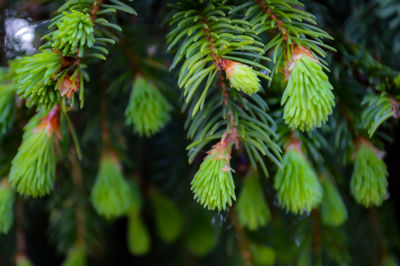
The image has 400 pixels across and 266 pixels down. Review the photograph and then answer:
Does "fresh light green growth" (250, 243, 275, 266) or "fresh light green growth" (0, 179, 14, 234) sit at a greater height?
"fresh light green growth" (0, 179, 14, 234)

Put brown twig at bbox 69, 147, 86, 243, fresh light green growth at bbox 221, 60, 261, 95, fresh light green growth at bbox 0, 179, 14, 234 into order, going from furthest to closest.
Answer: brown twig at bbox 69, 147, 86, 243 → fresh light green growth at bbox 0, 179, 14, 234 → fresh light green growth at bbox 221, 60, 261, 95

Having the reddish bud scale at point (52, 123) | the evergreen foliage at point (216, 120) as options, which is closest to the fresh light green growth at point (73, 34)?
the evergreen foliage at point (216, 120)

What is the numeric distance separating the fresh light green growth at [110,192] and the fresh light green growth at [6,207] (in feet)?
0.38

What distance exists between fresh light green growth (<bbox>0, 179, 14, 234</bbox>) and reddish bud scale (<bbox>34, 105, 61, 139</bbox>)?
12cm

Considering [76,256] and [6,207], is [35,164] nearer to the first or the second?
[6,207]

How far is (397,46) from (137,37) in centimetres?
41

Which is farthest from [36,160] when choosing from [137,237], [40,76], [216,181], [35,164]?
[137,237]

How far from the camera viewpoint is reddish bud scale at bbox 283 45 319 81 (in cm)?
36

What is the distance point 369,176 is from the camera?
0.43m

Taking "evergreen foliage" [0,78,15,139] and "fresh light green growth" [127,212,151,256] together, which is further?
"fresh light green growth" [127,212,151,256]

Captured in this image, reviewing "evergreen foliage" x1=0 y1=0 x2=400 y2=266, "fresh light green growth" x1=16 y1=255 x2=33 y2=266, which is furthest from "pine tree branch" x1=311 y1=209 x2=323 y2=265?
"fresh light green growth" x1=16 y1=255 x2=33 y2=266

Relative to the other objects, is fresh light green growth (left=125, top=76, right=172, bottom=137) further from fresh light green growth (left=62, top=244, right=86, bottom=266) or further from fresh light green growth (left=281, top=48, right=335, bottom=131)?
fresh light green growth (left=62, top=244, right=86, bottom=266)

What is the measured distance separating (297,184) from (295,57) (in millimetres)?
151

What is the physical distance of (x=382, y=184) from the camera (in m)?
0.43
